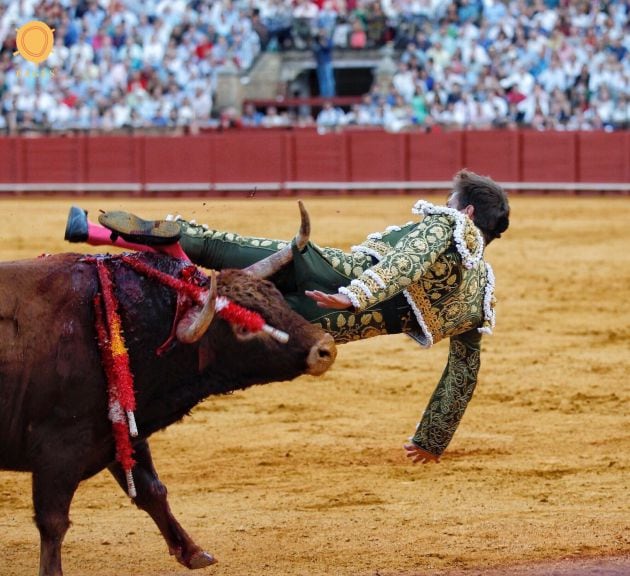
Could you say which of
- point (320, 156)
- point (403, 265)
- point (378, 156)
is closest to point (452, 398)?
point (403, 265)

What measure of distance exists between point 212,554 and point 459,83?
1313cm

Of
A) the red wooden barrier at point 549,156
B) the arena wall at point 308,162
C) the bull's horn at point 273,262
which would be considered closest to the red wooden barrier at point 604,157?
the arena wall at point 308,162

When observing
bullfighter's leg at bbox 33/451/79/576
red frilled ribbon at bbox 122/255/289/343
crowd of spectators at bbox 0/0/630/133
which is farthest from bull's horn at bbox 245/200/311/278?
crowd of spectators at bbox 0/0/630/133

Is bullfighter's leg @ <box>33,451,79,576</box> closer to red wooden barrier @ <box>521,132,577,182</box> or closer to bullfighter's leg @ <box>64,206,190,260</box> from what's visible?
bullfighter's leg @ <box>64,206,190,260</box>

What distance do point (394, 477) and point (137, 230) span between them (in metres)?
2.03

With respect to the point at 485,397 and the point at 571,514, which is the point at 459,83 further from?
the point at 571,514

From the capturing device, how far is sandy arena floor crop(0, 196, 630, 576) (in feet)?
14.7

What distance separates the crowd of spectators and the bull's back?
13.2 metres

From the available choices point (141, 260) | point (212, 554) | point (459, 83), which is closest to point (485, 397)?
point (212, 554)

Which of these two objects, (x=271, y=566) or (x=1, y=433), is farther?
(x=271, y=566)

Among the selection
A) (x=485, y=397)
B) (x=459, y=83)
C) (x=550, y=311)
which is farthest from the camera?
(x=459, y=83)

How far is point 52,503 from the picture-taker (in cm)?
385

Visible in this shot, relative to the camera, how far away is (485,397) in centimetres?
707

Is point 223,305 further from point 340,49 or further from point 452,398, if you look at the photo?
point 340,49
